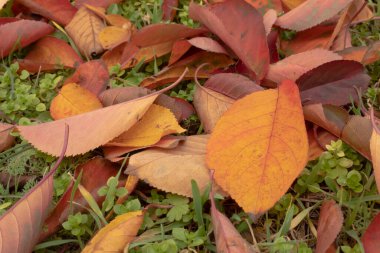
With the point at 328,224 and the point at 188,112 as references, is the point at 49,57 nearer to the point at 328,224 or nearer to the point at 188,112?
the point at 188,112

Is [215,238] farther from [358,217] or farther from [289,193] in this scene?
[358,217]

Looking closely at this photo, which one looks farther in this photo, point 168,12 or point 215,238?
point 168,12

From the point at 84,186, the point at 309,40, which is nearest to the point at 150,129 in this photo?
the point at 84,186

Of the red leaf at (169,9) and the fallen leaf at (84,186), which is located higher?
the red leaf at (169,9)

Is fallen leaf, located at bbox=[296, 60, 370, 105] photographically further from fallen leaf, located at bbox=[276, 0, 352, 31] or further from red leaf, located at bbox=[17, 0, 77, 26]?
red leaf, located at bbox=[17, 0, 77, 26]

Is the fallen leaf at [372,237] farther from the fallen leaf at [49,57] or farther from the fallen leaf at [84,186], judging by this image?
the fallen leaf at [49,57]

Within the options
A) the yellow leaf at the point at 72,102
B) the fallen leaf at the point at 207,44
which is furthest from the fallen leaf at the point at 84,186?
the fallen leaf at the point at 207,44

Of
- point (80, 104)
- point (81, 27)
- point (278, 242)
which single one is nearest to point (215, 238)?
point (278, 242)
